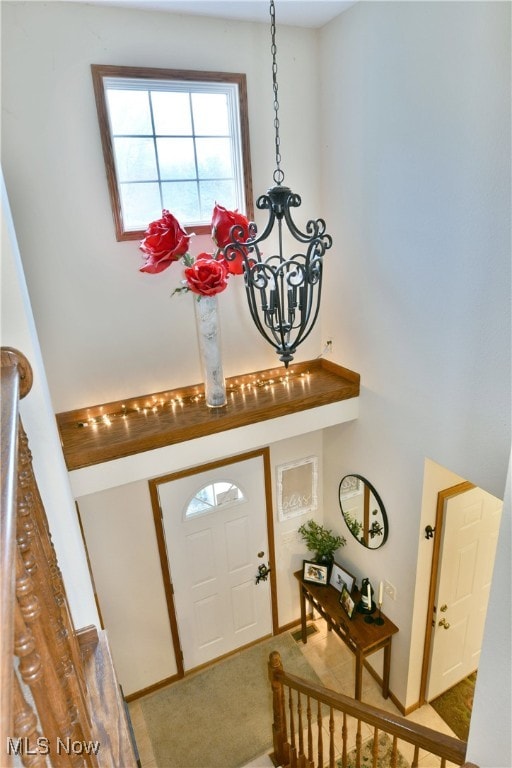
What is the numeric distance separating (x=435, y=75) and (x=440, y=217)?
2.15ft

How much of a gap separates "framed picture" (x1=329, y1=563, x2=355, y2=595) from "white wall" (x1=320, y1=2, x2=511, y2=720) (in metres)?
0.26

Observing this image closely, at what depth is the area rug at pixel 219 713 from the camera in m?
3.22

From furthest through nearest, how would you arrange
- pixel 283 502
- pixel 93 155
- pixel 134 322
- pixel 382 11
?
pixel 283 502 → pixel 134 322 → pixel 93 155 → pixel 382 11

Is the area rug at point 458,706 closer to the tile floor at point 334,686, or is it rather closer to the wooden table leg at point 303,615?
the tile floor at point 334,686

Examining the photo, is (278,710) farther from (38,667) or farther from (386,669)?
(38,667)

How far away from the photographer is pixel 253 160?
3.01m

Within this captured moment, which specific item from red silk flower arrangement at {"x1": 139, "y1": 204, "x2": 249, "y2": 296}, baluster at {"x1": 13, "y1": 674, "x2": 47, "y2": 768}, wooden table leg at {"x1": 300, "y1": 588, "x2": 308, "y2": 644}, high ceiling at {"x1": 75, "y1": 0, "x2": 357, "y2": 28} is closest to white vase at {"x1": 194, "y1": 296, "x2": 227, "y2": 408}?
red silk flower arrangement at {"x1": 139, "y1": 204, "x2": 249, "y2": 296}

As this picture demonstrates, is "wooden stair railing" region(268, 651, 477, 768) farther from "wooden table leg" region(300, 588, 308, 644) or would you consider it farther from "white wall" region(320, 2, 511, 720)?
"white wall" region(320, 2, 511, 720)

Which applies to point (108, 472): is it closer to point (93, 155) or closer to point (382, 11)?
point (93, 155)

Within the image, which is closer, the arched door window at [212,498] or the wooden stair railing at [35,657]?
the wooden stair railing at [35,657]

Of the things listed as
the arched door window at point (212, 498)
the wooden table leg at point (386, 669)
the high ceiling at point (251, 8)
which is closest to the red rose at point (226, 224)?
the high ceiling at point (251, 8)

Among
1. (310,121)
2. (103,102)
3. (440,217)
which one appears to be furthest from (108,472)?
(310,121)
